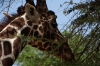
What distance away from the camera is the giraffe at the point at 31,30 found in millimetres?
2432

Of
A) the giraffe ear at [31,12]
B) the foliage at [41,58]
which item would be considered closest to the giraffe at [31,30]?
the giraffe ear at [31,12]

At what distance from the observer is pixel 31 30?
2.63 m

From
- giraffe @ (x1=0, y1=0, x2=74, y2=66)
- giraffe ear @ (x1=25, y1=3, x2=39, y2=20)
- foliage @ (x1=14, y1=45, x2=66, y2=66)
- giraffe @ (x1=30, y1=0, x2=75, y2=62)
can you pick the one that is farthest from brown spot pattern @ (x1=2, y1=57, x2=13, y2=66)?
giraffe ear @ (x1=25, y1=3, x2=39, y2=20)

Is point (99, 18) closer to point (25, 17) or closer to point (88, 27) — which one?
point (88, 27)

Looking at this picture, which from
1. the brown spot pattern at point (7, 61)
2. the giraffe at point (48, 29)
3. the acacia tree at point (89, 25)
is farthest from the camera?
the giraffe at point (48, 29)

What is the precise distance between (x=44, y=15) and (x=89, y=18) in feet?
3.29

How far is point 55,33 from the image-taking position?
8.57 feet

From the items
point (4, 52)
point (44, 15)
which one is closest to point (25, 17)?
point (44, 15)

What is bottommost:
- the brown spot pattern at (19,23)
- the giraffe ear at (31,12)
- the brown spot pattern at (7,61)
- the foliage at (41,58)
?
the brown spot pattern at (7,61)

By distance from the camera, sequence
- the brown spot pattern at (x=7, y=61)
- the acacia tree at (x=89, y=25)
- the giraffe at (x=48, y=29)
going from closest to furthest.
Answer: the acacia tree at (x=89, y=25), the brown spot pattern at (x=7, y=61), the giraffe at (x=48, y=29)

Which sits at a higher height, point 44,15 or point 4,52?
point 44,15

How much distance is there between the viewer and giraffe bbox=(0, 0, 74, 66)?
243cm

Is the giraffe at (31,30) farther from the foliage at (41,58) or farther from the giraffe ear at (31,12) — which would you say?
the foliage at (41,58)

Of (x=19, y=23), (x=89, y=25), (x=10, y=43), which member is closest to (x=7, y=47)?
(x=10, y=43)
